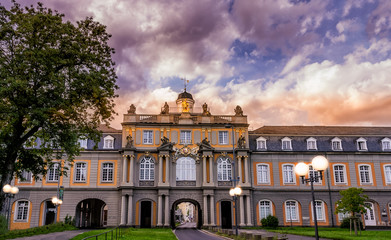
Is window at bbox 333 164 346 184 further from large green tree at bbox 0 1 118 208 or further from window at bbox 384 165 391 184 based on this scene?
large green tree at bbox 0 1 118 208

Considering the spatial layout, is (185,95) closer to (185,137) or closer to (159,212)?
(185,137)

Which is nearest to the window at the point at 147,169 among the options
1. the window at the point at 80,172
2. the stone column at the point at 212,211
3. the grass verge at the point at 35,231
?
the window at the point at 80,172

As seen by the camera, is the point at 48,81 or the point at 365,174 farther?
the point at 365,174

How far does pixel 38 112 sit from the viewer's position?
1969 cm

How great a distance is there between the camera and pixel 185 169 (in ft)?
153

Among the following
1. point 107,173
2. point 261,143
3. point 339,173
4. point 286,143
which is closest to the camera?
point 107,173

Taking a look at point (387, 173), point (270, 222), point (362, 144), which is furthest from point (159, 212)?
point (387, 173)

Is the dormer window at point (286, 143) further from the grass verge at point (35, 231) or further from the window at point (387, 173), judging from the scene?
the grass verge at point (35, 231)

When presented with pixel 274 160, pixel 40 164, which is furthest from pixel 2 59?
pixel 274 160

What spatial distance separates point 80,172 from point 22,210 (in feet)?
27.8

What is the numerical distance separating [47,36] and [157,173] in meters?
28.0

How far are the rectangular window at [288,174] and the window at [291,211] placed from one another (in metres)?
2.94

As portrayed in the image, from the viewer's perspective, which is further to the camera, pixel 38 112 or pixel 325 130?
pixel 325 130

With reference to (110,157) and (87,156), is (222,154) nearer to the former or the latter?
(110,157)
